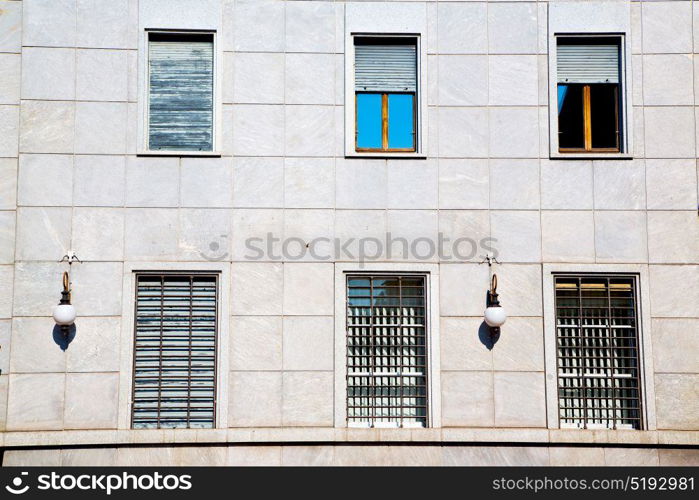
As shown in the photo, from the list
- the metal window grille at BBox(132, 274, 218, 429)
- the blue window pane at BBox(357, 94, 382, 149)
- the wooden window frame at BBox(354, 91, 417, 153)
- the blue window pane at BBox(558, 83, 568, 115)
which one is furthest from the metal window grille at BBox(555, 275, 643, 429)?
the metal window grille at BBox(132, 274, 218, 429)

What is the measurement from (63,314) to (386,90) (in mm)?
6173

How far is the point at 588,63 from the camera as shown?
12.0 m

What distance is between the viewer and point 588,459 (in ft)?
36.3

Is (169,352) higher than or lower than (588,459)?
higher

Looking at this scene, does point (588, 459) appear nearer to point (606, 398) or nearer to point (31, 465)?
point (606, 398)

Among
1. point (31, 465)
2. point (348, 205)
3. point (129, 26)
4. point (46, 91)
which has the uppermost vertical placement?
point (129, 26)

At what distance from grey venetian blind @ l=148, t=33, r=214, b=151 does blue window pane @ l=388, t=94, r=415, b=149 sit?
2.93 metres

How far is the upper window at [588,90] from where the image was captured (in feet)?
39.2

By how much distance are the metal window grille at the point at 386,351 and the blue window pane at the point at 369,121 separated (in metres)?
2.20

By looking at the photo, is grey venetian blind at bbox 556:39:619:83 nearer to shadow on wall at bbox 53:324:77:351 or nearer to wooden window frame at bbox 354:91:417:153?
wooden window frame at bbox 354:91:417:153

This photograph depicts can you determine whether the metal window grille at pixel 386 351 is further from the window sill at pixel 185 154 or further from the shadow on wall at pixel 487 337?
the window sill at pixel 185 154

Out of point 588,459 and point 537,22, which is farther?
point 537,22

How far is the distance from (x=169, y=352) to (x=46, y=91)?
4.60 m

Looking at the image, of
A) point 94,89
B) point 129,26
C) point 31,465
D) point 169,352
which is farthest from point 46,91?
point 31,465
